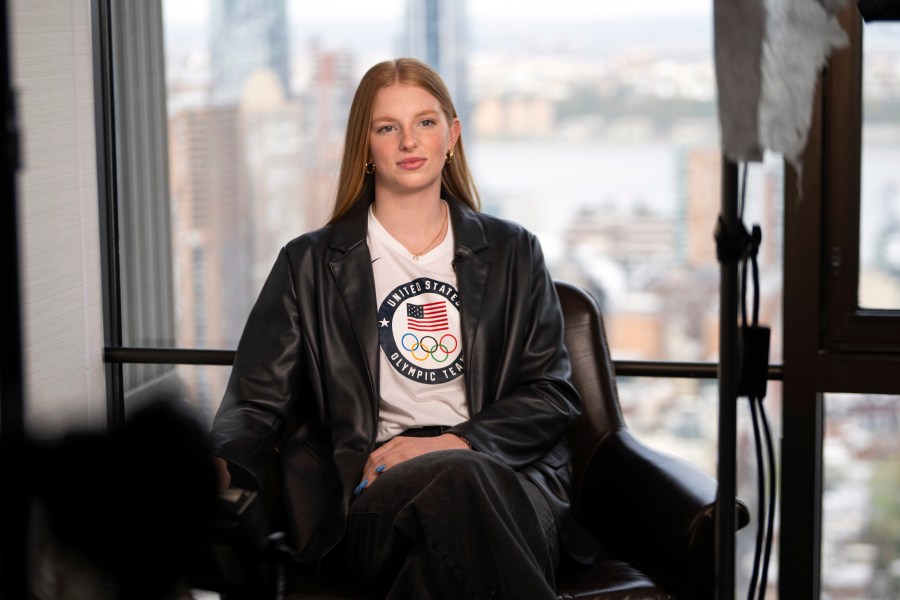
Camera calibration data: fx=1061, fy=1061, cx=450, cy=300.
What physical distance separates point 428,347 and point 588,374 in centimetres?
39

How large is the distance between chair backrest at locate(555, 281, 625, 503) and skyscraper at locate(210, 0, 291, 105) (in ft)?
3.53

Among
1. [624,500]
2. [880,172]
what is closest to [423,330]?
[624,500]

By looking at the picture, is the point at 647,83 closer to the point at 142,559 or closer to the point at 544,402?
the point at 544,402

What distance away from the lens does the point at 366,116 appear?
2219mm

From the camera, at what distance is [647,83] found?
2.70 metres

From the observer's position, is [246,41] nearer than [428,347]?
No

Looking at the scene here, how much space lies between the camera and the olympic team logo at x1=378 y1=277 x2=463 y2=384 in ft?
7.08

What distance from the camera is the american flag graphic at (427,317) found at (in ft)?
7.16

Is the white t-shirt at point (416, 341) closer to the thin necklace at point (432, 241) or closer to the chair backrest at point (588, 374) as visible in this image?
the thin necklace at point (432, 241)

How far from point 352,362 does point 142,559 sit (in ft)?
4.74

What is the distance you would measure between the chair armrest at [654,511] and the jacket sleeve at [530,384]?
0.10 meters

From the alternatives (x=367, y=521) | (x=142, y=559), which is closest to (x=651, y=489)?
(x=367, y=521)

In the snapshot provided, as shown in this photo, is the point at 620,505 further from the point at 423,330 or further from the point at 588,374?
the point at 423,330

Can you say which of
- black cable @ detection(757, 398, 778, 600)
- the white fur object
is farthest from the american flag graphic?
the white fur object
